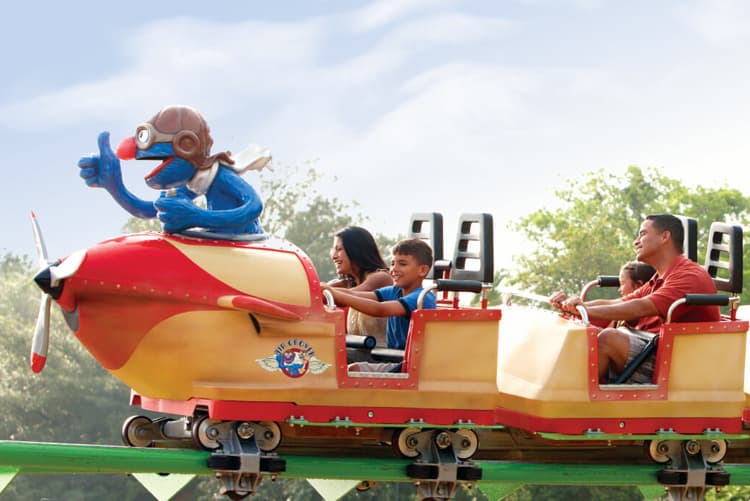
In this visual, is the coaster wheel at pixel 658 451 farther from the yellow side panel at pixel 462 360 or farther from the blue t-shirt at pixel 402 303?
the blue t-shirt at pixel 402 303

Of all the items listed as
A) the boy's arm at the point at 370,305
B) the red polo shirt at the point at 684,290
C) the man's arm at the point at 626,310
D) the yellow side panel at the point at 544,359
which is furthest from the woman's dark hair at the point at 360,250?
the red polo shirt at the point at 684,290

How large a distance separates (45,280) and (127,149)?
3.70 ft

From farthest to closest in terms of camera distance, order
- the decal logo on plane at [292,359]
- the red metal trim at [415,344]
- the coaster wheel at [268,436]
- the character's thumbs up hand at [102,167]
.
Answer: the character's thumbs up hand at [102,167] → the red metal trim at [415,344] → the coaster wheel at [268,436] → the decal logo on plane at [292,359]

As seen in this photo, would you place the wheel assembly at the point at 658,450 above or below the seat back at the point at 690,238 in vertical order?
below

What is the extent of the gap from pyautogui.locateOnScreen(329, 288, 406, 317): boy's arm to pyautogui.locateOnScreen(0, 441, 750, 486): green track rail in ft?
2.90

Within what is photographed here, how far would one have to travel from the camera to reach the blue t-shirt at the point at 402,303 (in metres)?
7.96

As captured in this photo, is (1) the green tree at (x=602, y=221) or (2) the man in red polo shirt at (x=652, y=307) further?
(1) the green tree at (x=602, y=221)

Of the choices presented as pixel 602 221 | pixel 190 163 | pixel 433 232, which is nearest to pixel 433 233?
pixel 433 232

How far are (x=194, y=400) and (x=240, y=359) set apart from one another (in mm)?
337

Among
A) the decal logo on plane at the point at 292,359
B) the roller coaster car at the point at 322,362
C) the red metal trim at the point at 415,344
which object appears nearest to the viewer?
the roller coaster car at the point at 322,362

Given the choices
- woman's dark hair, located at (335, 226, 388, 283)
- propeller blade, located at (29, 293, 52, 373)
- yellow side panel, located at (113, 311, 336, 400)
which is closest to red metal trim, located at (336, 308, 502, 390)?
yellow side panel, located at (113, 311, 336, 400)

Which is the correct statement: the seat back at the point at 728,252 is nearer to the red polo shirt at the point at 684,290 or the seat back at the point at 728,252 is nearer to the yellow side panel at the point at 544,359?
the red polo shirt at the point at 684,290

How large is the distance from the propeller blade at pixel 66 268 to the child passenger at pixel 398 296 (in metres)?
1.49

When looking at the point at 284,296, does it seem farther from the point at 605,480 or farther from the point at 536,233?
the point at 536,233
